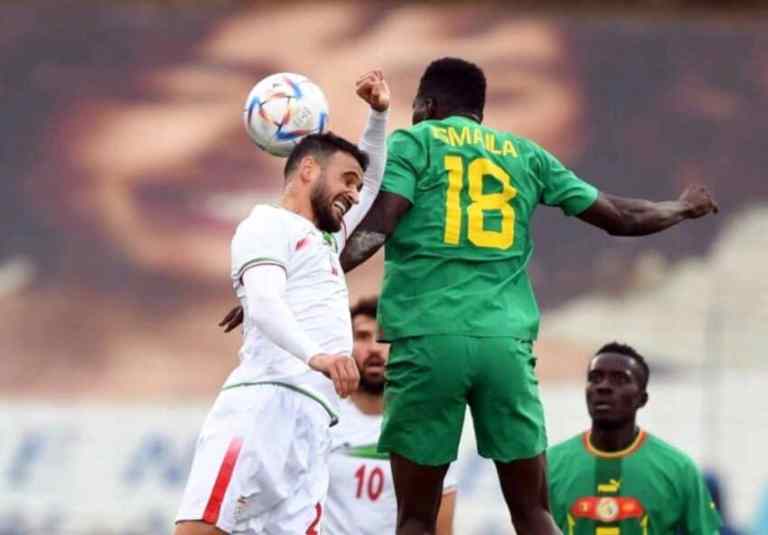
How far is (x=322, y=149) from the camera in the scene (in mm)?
7578

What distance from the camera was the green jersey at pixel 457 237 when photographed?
26.2ft

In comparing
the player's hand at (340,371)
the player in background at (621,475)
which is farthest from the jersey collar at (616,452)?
the player's hand at (340,371)

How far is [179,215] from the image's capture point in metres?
18.1

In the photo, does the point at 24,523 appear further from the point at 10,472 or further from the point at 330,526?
the point at 330,526

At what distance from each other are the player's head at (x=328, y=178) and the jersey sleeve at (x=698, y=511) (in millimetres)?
3349

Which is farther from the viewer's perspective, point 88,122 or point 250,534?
point 88,122

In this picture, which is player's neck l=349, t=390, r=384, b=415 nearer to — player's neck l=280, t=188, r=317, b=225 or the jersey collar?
the jersey collar

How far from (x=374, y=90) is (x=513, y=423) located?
1.39m

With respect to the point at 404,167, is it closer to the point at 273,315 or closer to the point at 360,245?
the point at 360,245

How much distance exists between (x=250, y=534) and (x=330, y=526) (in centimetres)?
248

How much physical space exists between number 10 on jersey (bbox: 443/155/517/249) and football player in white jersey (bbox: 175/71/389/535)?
1.74ft

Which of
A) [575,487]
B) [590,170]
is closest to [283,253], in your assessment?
[575,487]

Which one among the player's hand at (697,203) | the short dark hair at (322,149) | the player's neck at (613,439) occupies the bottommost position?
the player's neck at (613,439)

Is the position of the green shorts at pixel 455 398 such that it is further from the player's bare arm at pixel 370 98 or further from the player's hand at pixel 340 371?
the player's hand at pixel 340 371
